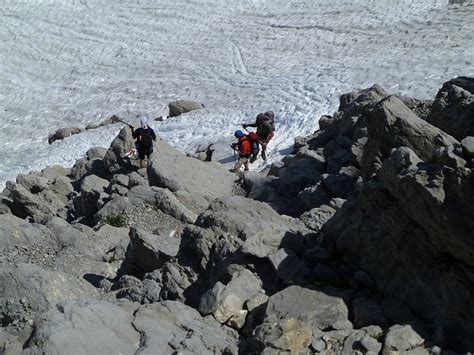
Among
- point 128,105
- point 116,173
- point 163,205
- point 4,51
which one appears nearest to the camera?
point 163,205

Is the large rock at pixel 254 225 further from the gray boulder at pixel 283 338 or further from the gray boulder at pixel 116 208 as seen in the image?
the gray boulder at pixel 116 208

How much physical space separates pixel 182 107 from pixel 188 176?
1633 centimetres

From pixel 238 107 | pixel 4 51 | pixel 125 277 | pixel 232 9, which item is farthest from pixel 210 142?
pixel 4 51

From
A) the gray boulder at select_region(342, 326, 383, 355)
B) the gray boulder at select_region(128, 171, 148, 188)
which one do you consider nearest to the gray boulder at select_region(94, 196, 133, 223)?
the gray boulder at select_region(128, 171, 148, 188)

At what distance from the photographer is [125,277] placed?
42.7 ft

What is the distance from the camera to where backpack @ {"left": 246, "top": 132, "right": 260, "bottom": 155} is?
24844 millimetres

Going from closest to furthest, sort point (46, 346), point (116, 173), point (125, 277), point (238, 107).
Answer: point (46, 346) → point (125, 277) → point (116, 173) → point (238, 107)

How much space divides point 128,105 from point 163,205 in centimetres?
2376

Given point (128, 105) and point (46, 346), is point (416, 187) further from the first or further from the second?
point (128, 105)

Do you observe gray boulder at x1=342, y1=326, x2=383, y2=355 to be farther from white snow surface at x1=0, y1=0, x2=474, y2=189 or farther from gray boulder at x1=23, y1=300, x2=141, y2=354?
white snow surface at x1=0, y1=0, x2=474, y2=189

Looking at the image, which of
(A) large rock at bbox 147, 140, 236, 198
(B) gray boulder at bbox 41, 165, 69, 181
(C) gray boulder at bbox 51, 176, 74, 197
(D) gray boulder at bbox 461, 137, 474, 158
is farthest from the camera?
(B) gray boulder at bbox 41, 165, 69, 181

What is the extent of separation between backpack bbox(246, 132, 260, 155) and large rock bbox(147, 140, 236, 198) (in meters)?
3.46

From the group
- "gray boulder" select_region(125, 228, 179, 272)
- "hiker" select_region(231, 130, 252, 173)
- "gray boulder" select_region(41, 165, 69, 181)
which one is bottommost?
"gray boulder" select_region(41, 165, 69, 181)

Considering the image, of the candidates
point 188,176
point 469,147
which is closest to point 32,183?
point 188,176
